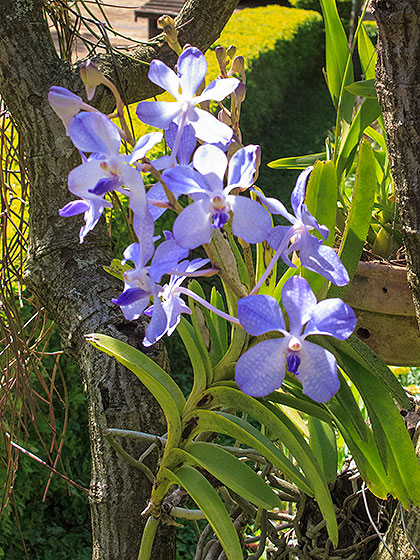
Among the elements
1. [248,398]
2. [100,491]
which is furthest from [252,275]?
[100,491]

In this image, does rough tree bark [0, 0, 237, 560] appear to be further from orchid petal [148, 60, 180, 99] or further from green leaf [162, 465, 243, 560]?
orchid petal [148, 60, 180, 99]

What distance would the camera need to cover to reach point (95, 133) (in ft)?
1.89

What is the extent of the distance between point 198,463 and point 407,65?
539 millimetres

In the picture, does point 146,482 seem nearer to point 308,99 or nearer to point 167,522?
point 167,522

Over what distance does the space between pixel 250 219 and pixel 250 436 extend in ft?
0.96

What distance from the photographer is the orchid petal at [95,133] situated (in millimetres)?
569

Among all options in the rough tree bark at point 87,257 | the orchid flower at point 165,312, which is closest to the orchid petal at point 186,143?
the orchid flower at point 165,312

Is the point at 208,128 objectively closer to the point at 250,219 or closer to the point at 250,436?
the point at 250,219

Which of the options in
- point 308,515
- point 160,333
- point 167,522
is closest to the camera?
point 160,333

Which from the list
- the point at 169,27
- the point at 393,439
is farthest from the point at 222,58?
the point at 393,439

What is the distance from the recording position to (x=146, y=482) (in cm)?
106

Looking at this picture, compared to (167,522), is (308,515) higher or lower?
lower

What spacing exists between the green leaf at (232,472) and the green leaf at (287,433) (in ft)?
0.16

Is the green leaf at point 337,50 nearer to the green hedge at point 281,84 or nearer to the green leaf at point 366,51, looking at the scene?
the green leaf at point 366,51
